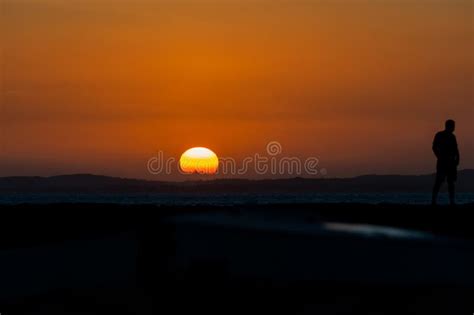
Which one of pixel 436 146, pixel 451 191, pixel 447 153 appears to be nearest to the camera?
pixel 451 191

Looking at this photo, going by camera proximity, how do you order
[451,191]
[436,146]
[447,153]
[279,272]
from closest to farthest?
[279,272] → [451,191] → [447,153] → [436,146]

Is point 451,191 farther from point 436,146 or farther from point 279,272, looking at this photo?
point 279,272

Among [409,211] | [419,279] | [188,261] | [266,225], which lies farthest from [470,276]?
[409,211]

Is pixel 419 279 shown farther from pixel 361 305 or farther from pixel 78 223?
pixel 78 223

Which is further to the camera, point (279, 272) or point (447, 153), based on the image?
point (447, 153)

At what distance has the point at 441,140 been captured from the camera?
74.3 feet

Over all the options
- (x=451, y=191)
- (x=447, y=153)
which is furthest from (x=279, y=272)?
(x=447, y=153)

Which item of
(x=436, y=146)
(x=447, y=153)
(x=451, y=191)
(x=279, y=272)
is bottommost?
(x=279, y=272)

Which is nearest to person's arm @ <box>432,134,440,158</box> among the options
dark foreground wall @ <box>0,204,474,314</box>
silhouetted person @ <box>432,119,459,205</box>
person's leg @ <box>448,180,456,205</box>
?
silhouetted person @ <box>432,119,459,205</box>

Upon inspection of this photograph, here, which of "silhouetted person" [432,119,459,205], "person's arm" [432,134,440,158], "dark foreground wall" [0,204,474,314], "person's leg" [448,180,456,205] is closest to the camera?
"dark foreground wall" [0,204,474,314]

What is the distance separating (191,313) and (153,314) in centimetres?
38

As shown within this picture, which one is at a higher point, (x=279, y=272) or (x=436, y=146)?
Result: (x=436, y=146)

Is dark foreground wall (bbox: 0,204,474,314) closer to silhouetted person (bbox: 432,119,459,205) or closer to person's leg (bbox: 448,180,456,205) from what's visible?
person's leg (bbox: 448,180,456,205)

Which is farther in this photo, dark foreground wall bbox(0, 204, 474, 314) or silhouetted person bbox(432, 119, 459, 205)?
silhouetted person bbox(432, 119, 459, 205)
